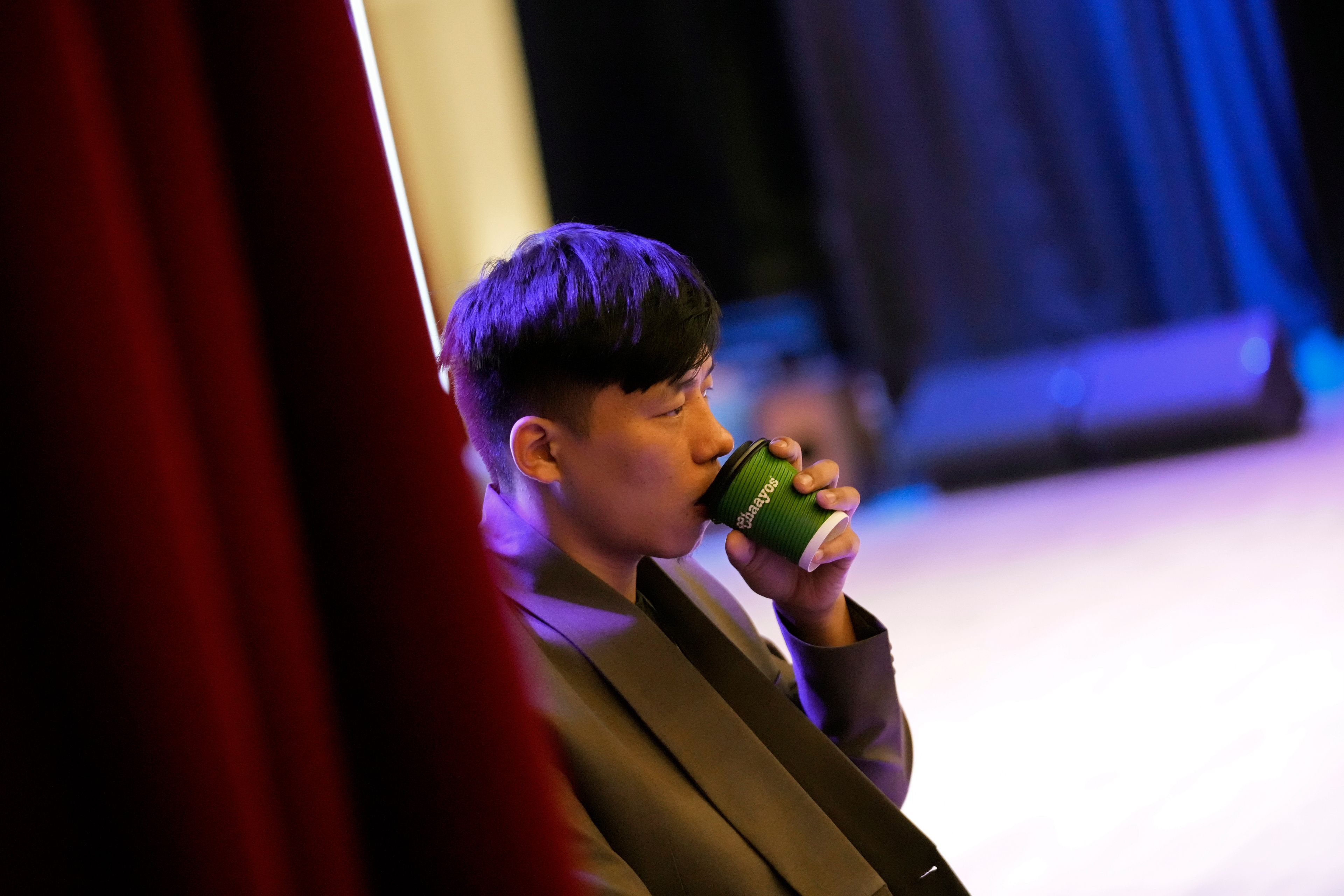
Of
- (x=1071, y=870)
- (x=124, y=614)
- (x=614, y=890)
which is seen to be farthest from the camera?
(x=1071, y=870)

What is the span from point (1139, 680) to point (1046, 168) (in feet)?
9.40

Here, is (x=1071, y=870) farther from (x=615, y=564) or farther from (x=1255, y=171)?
(x=1255, y=171)

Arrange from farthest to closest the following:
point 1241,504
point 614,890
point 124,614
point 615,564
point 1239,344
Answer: point 1239,344, point 1241,504, point 615,564, point 614,890, point 124,614

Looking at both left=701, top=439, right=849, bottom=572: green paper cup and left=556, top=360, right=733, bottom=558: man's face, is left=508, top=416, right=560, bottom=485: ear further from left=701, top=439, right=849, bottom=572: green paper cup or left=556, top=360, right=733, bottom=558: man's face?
left=701, top=439, right=849, bottom=572: green paper cup

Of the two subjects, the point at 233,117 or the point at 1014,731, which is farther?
the point at 1014,731

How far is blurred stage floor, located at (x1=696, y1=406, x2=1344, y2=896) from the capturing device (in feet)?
5.24

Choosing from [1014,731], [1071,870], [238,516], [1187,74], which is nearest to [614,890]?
[238,516]

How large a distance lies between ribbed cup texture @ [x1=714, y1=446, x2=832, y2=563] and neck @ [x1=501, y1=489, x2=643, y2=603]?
0.31ft

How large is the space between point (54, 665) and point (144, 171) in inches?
5.3

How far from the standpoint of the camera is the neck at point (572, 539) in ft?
3.10

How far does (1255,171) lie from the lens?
4.30 metres

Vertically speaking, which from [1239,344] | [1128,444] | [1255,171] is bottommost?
[1128,444]

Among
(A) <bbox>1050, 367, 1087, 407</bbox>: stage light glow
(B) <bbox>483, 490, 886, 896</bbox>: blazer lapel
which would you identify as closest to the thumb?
(B) <bbox>483, 490, 886, 896</bbox>: blazer lapel

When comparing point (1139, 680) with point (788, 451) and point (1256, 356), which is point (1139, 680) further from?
point (1256, 356)
